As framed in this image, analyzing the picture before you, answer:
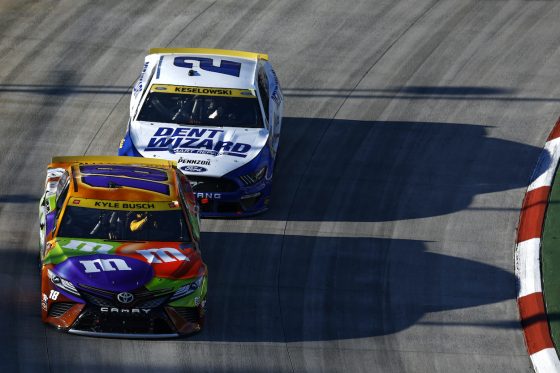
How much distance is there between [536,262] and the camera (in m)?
17.3

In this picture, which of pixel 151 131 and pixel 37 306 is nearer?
pixel 37 306

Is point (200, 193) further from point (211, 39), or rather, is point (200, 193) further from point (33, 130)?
point (211, 39)

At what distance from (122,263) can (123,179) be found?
5.17 feet

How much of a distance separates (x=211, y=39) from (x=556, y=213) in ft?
24.9

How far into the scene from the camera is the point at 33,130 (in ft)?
65.2

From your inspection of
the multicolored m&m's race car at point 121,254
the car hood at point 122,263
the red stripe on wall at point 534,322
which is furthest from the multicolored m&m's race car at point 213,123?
the red stripe on wall at point 534,322

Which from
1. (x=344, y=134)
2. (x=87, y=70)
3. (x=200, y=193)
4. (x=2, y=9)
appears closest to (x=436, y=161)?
(x=344, y=134)

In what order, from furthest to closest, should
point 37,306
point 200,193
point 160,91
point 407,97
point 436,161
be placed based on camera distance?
point 407,97
point 436,161
point 160,91
point 200,193
point 37,306

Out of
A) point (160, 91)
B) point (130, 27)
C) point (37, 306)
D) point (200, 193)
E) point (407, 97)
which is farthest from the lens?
point (130, 27)

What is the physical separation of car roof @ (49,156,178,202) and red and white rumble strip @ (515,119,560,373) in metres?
4.61

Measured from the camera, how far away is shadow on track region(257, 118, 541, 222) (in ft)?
60.8

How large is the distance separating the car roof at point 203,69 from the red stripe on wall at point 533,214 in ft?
14.1

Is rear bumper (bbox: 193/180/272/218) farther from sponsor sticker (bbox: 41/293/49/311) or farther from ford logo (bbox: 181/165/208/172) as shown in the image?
sponsor sticker (bbox: 41/293/49/311)

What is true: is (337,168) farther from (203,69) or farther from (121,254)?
(121,254)
